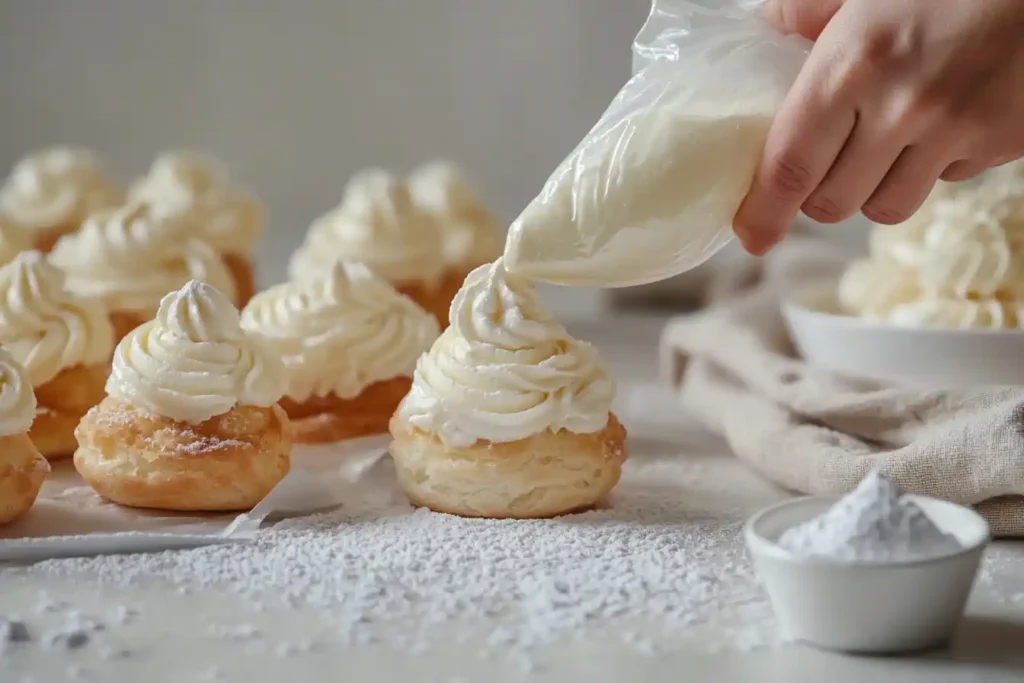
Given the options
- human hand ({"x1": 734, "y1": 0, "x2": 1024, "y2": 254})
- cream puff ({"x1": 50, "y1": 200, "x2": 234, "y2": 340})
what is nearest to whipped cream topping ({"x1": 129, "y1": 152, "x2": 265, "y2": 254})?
cream puff ({"x1": 50, "y1": 200, "x2": 234, "y2": 340})

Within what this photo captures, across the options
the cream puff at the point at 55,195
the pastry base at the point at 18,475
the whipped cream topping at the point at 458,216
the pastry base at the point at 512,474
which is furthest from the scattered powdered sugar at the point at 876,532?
the cream puff at the point at 55,195

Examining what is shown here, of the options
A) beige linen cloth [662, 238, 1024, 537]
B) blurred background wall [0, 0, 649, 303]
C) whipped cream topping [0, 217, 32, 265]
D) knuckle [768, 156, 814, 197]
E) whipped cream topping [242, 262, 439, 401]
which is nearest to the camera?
knuckle [768, 156, 814, 197]

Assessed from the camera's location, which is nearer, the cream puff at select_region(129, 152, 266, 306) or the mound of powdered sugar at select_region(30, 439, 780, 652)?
the mound of powdered sugar at select_region(30, 439, 780, 652)

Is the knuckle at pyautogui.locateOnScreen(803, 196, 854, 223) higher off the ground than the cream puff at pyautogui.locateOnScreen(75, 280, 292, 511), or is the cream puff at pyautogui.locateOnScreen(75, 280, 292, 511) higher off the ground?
the knuckle at pyautogui.locateOnScreen(803, 196, 854, 223)

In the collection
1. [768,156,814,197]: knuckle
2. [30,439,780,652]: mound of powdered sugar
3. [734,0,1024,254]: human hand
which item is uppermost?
[734,0,1024,254]: human hand

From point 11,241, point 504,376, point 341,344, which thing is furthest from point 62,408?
point 504,376

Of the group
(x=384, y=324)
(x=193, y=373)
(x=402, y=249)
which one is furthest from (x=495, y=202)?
(x=193, y=373)

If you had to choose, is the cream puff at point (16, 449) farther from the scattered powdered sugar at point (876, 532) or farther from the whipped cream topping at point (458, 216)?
the whipped cream topping at point (458, 216)

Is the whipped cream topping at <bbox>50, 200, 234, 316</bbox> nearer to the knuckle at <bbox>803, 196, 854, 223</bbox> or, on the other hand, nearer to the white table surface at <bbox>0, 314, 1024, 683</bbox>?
the white table surface at <bbox>0, 314, 1024, 683</bbox>
